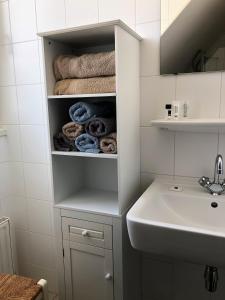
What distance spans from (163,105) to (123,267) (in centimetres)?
85

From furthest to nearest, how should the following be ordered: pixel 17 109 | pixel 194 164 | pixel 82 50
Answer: pixel 17 109 < pixel 82 50 < pixel 194 164

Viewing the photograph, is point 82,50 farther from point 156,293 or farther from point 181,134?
point 156,293

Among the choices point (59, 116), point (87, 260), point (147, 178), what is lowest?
point (87, 260)

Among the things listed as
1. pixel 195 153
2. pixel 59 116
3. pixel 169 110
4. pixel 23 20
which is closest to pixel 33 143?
pixel 59 116

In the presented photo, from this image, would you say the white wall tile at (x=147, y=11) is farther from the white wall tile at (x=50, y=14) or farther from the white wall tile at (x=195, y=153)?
the white wall tile at (x=195, y=153)

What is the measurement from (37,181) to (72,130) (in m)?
0.63

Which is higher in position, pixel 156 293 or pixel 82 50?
pixel 82 50

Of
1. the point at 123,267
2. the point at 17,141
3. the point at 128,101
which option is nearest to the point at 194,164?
the point at 128,101

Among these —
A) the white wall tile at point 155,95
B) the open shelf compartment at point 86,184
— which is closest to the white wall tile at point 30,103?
the open shelf compartment at point 86,184

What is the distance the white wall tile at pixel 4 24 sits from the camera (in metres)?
1.67

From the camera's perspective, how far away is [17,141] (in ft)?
5.87

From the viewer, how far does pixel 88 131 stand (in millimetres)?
1307

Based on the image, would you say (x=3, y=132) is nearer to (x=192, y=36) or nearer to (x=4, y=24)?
(x=4, y=24)

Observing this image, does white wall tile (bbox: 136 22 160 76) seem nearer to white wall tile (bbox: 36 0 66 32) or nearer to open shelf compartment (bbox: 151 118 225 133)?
open shelf compartment (bbox: 151 118 225 133)
